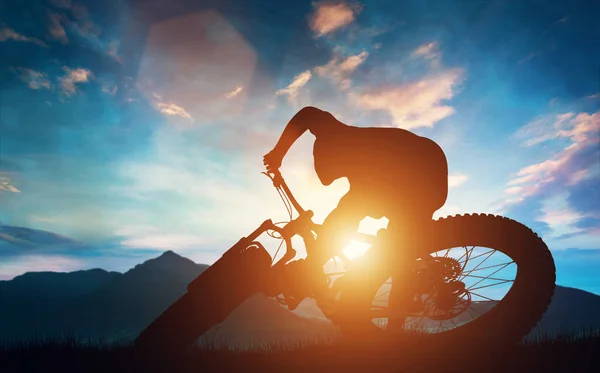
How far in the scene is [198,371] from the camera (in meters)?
4.57

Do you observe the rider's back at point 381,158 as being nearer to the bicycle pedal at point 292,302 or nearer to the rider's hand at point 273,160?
the rider's hand at point 273,160

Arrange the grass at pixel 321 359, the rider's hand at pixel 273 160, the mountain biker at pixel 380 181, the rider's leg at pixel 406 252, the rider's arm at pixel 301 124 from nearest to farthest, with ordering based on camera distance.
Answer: the grass at pixel 321 359
the rider's leg at pixel 406 252
the mountain biker at pixel 380 181
the rider's arm at pixel 301 124
the rider's hand at pixel 273 160

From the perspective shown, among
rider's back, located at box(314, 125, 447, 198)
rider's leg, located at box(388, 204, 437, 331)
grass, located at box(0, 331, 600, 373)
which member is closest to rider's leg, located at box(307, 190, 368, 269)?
rider's back, located at box(314, 125, 447, 198)

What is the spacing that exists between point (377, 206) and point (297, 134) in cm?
193

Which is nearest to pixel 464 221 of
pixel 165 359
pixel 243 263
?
pixel 243 263

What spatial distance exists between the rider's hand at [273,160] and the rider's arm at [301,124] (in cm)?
5

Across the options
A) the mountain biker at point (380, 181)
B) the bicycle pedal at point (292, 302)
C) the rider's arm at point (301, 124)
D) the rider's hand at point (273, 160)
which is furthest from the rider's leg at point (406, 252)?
the rider's hand at point (273, 160)

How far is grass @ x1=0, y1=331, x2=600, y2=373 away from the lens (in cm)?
436

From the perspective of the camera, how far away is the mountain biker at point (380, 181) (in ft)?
19.4

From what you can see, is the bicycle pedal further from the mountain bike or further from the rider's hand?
the rider's hand

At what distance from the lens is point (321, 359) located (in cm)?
481

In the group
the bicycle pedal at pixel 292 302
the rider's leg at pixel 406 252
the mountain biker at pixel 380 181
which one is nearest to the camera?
the rider's leg at pixel 406 252

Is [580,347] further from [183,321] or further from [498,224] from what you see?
[183,321]

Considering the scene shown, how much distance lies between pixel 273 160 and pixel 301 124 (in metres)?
0.81
